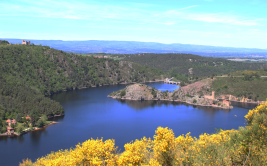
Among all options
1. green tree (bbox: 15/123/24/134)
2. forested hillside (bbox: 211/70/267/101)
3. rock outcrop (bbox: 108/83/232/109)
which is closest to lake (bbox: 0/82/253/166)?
green tree (bbox: 15/123/24/134)

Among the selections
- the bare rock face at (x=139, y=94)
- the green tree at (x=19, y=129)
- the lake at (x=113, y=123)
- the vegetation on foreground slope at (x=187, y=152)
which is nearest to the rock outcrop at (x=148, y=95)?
the bare rock face at (x=139, y=94)

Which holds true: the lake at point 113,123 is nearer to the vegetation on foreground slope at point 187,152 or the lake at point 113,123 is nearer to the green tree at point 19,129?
the green tree at point 19,129

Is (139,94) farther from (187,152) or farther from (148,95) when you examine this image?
(187,152)

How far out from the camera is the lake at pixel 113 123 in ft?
160

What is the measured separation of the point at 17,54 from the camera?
11612 centimetres

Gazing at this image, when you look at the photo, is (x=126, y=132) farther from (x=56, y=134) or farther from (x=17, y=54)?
(x=17, y=54)

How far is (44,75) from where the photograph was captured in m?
122

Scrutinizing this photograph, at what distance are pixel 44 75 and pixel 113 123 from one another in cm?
7116

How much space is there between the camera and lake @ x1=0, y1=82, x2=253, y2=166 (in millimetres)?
48719

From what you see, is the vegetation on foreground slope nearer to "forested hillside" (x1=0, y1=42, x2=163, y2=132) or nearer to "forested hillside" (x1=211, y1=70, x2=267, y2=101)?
"forested hillside" (x1=0, y1=42, x2=163, y2=132)

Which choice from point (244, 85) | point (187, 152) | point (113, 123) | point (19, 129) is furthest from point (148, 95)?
point (187, 152)

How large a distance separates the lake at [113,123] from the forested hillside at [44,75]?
443 inches

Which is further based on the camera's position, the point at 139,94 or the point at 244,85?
the point at 244,85

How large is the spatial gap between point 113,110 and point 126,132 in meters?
26.2
